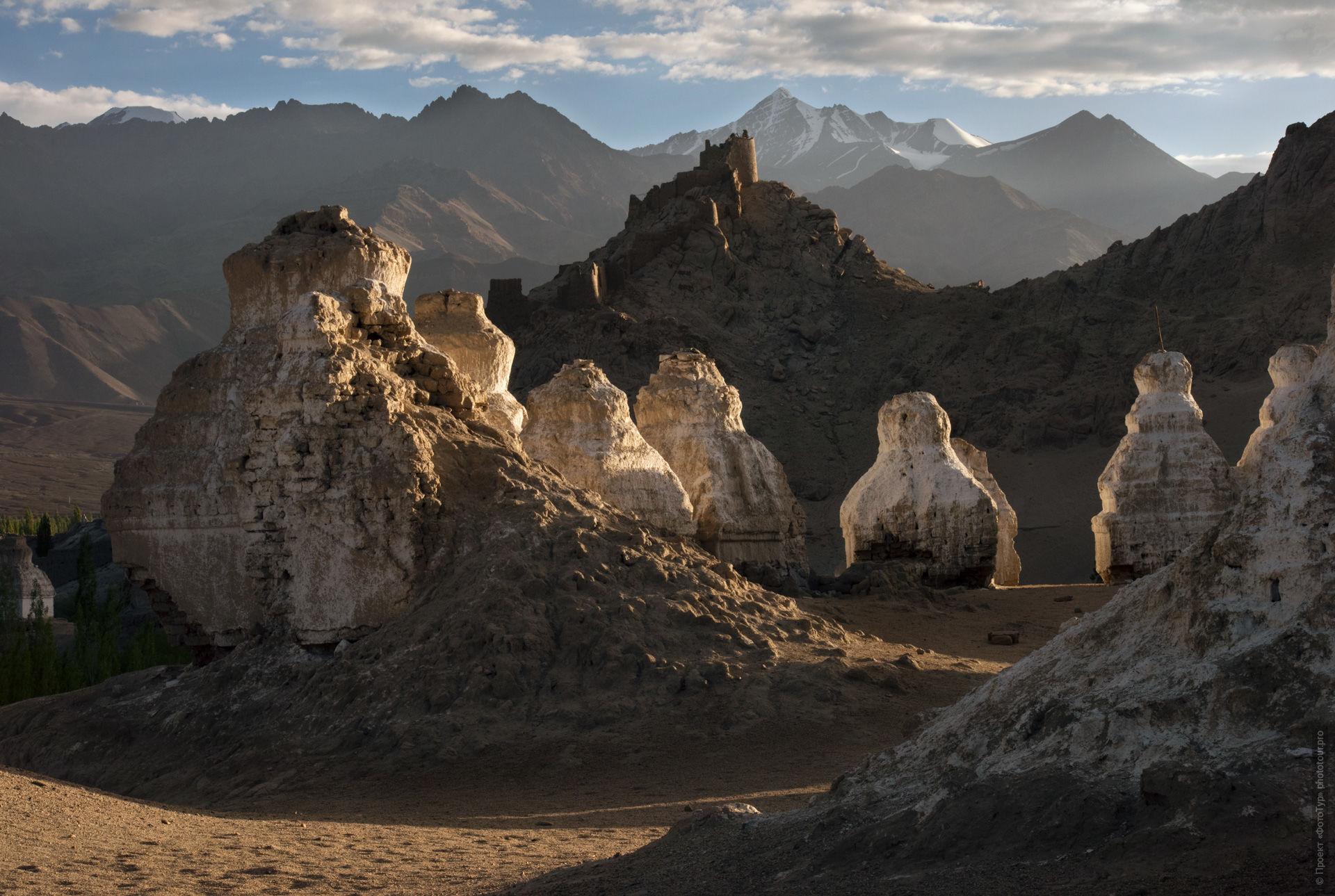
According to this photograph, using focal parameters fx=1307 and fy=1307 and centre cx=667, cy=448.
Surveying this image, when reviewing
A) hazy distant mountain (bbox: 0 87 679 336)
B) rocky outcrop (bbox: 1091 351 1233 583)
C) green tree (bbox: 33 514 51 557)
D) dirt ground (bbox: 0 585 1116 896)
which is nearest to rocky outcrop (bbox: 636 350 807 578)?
rocky outcrop (bbox: 1091 351 1233 583)

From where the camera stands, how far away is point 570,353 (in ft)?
141

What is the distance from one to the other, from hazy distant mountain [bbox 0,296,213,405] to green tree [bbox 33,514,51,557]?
57.3 meters

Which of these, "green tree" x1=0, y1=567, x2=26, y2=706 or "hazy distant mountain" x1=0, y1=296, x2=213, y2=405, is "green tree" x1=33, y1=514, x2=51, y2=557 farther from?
"hazy distant mountain" x1=0, y1=296, x2=213, y2=405

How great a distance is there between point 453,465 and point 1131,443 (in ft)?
37.3

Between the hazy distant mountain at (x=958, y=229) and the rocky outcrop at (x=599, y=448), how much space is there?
7387cm

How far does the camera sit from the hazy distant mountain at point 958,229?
89062 millimetres

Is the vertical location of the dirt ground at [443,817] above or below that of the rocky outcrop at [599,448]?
below

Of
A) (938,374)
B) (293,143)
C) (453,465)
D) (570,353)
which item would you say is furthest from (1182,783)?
(293,143)

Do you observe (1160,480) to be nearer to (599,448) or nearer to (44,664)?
(599,448)

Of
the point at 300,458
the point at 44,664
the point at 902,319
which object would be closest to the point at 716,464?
the point at 300,458

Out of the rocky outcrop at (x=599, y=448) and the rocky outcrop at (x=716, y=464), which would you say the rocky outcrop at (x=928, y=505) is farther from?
the rocky outcrop at (x=599, y=448)

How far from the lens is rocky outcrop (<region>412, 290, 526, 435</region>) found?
14.4 meters

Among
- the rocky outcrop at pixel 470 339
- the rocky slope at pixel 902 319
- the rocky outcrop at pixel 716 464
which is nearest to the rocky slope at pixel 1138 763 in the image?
the rocky outcrop at pixel 470 339

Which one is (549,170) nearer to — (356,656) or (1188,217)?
(1188,217)
